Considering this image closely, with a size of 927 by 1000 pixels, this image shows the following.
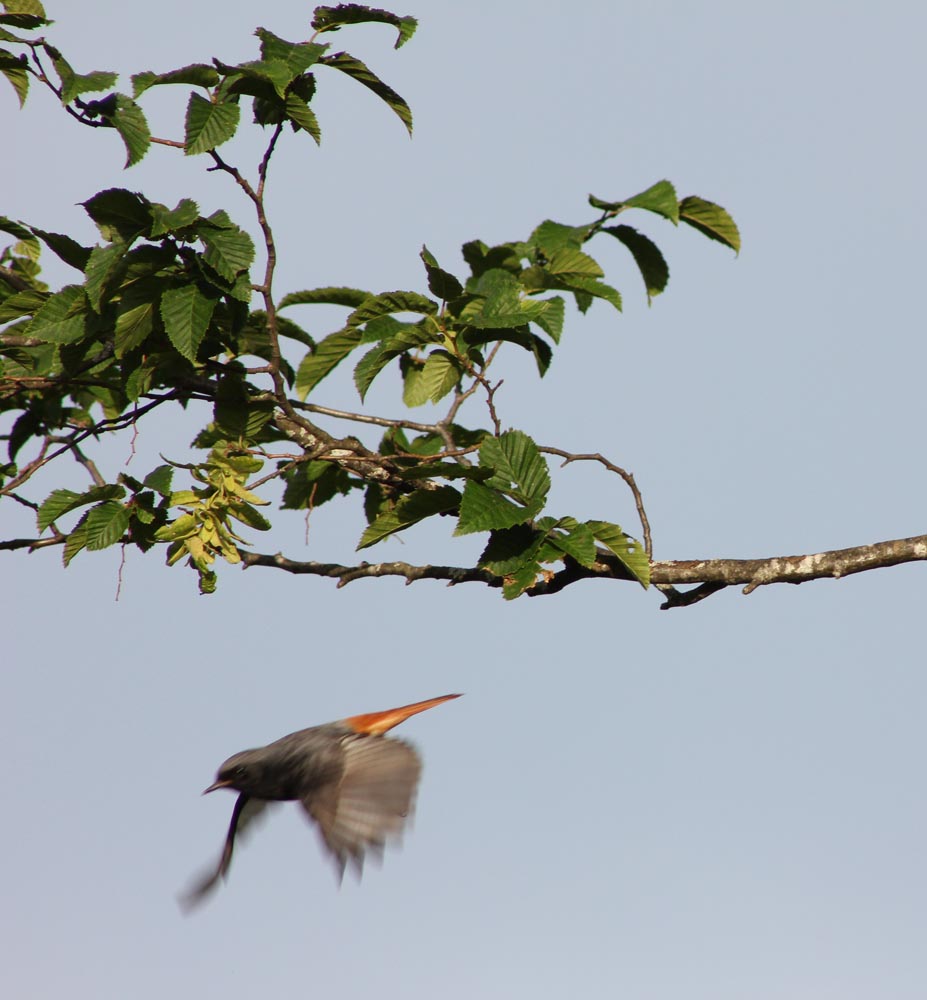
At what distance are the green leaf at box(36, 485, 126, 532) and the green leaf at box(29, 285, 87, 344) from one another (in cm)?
73

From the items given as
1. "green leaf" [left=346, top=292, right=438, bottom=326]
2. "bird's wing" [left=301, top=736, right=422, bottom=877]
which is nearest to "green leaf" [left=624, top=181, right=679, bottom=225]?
"green leaf" [left=346, top=292, right=438, bottom=326]

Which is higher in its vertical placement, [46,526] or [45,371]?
[45,371]

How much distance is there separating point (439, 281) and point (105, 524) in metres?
1.93

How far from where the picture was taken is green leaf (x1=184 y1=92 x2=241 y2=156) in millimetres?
5125

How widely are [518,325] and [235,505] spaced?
59.1 inches

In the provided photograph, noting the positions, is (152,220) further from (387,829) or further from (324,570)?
(387,829)

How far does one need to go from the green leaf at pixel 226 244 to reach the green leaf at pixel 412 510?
1202 mm

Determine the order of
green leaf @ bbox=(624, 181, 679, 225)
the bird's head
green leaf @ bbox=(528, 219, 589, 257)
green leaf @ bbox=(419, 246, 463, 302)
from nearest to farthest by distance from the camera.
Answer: green leaf @ bbox=(419, 246, 463, 302) → green leaf @ bbox=(624, 181, 679, 225) → the bird's head → green leaf @ bbox=(528, 219, 589, 257)

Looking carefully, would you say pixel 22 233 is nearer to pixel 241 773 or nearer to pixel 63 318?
pixel 63 318

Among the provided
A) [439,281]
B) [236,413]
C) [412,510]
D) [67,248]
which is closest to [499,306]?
[439,281]

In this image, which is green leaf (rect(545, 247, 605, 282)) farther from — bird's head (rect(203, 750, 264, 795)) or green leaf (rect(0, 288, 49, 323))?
bird's head (rect(203, 750, 264, 795))

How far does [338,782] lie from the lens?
565 cm

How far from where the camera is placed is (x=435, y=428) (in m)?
6.42

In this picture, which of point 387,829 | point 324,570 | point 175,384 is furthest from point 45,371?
point 387,829
